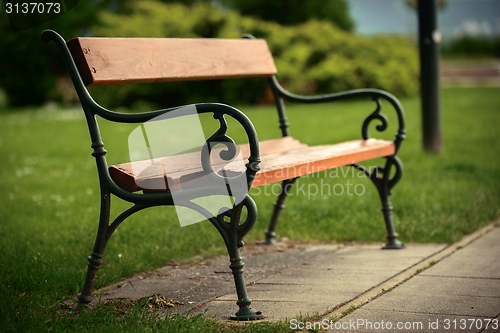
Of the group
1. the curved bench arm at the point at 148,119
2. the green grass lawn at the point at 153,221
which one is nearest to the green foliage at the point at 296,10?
the green grass lawn at the point at 153,221

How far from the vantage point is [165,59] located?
3826 mm

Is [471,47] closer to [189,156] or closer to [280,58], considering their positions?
[280,58]

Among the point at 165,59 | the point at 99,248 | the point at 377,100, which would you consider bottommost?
the point at 99,248

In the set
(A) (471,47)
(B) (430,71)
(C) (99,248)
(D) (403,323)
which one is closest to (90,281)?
(C) (99,248)

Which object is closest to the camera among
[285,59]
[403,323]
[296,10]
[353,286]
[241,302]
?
[403,323]

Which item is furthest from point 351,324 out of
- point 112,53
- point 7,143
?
point 7,143

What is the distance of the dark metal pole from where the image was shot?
791 cm

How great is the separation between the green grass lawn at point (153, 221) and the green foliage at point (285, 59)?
695 cm

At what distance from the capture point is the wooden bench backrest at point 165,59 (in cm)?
337

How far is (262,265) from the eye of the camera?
4.12 m

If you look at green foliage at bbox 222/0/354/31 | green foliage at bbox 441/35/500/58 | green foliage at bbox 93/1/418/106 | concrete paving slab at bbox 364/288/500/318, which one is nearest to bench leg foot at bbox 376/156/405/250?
concrete paving slab at bbox 364/288/500/318

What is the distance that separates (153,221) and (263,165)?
1953 millimetres

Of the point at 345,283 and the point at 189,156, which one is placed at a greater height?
the point at 189,156

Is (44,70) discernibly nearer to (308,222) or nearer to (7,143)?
(7,143)
